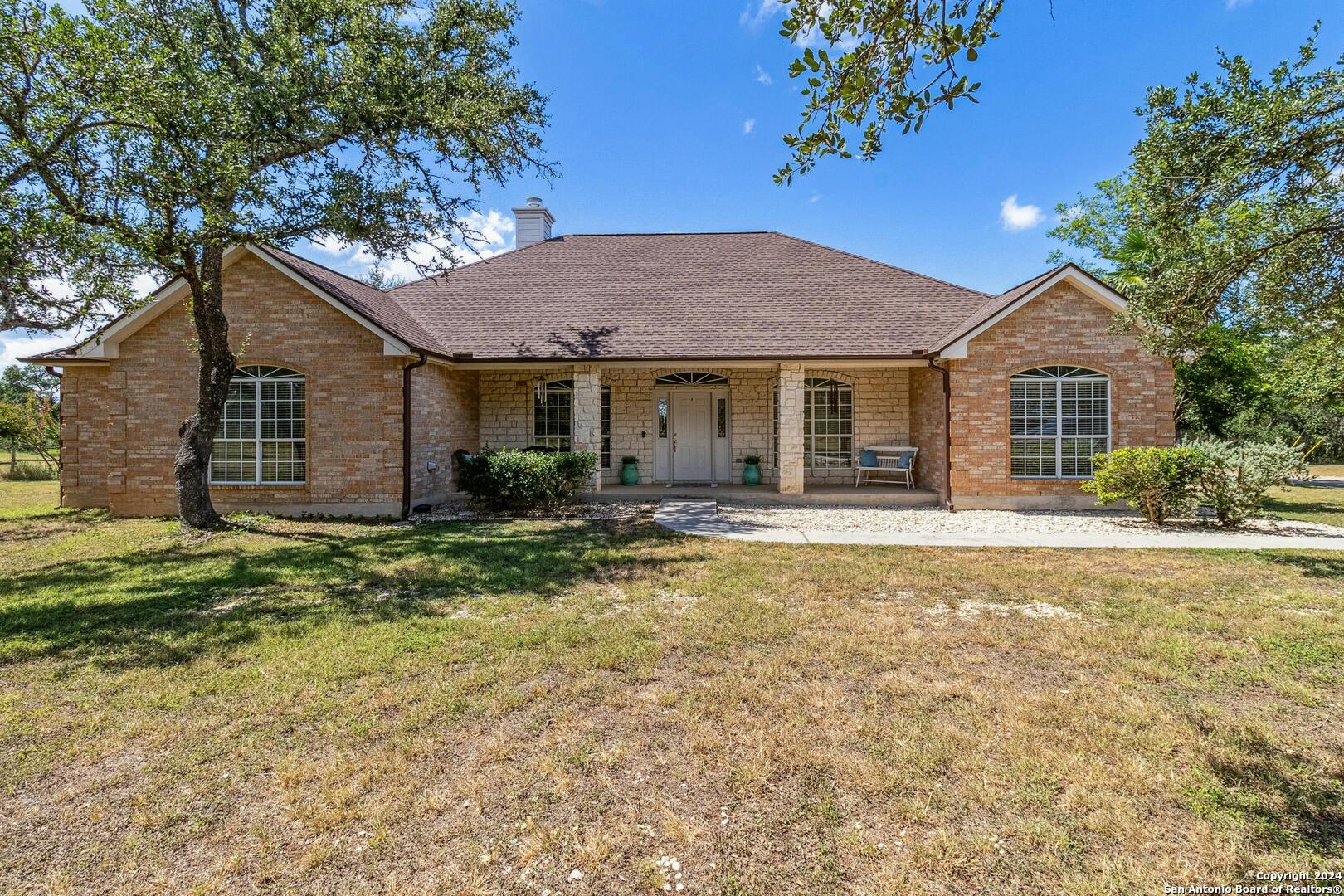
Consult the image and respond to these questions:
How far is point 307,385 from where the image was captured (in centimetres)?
1118

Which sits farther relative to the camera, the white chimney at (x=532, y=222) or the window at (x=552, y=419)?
the white chimney at (x=532, y=222)

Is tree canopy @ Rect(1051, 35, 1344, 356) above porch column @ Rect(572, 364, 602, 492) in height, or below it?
above

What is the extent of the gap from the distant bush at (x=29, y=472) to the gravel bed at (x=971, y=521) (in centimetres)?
2404

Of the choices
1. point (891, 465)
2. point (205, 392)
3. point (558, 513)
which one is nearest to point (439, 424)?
point (558, 513)

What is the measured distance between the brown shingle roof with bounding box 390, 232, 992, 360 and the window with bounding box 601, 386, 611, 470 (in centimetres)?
192

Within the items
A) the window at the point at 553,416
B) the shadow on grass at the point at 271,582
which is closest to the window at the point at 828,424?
the window at the point at 553,416

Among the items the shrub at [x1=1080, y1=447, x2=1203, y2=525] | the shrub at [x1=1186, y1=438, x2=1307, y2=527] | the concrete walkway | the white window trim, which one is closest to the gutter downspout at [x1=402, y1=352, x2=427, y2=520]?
the concrete walkway

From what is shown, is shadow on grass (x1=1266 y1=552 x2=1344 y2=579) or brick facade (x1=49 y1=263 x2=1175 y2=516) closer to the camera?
shadow on grass (x1=1266 y1=552 x2=1344 y2=579)

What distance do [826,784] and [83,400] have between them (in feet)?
50.5

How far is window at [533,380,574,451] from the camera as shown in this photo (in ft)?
47.8

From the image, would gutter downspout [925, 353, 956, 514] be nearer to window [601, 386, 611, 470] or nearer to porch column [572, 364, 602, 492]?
porch column [572, 364, 602, 492]

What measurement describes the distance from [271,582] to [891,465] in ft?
40.0

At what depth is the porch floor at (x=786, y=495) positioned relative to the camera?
12461 millimetres

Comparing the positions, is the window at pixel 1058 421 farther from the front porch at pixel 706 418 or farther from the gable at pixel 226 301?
the gable at pixel 226 301
